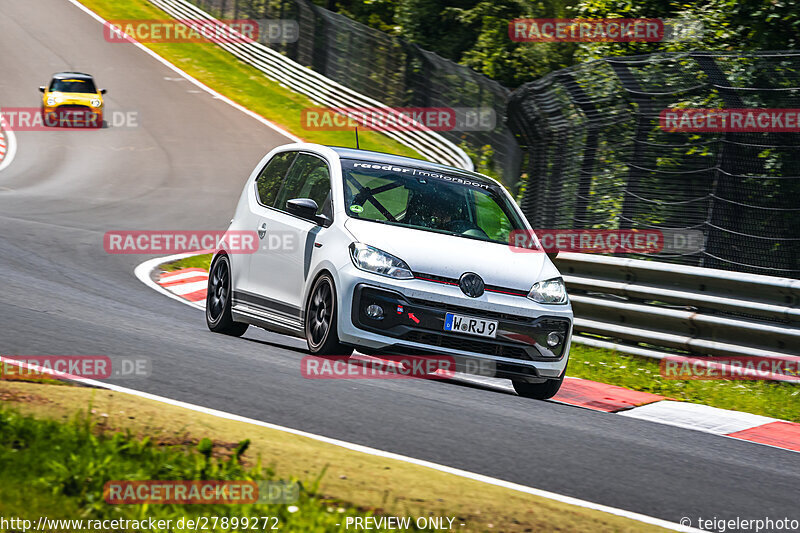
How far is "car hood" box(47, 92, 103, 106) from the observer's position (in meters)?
33.1

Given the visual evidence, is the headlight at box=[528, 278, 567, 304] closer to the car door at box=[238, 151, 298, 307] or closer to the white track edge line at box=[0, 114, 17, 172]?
the car door at box=[238, 151, 298, 307]

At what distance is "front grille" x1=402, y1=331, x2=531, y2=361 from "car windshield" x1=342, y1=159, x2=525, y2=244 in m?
1.01

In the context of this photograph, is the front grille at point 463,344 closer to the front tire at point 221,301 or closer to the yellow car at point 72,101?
the front tire at point 221,301

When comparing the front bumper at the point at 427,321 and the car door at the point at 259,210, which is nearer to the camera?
the front bumper at the point at 427,321

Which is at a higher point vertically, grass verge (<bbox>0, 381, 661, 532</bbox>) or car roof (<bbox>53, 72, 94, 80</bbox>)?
car roof (<bbox>53, 72, 94, 80</bbox>)

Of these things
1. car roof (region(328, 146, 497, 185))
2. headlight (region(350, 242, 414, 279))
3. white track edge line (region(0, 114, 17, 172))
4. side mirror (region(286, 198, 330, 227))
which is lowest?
headlight (region(350, 242, 414, 279))

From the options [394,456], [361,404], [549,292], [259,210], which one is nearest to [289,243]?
[259,210]

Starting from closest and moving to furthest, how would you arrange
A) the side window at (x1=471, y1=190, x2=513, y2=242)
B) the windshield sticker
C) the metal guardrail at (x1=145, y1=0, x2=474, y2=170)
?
the side window at (x1=471, y1=190, x2=513, y2=242)
the windshield sticker
the metal guardrail at (x1=145, y1=0, x2=474, y2=170)

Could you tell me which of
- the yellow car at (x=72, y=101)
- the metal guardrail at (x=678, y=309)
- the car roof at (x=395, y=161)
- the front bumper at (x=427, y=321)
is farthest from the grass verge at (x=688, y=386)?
the yellow car at (x=72, y=101)

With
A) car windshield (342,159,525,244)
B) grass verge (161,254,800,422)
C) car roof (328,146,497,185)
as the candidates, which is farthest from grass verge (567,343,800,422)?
car roof (328,146,497,185)

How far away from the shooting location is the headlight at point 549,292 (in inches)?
324

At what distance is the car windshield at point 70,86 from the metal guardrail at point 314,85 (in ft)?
25.7

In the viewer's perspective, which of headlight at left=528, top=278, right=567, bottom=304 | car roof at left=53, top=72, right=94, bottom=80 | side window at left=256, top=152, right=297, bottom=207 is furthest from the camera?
car roof at left=53, top=72, right=94, bottom=80

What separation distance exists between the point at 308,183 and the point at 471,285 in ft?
6.45
